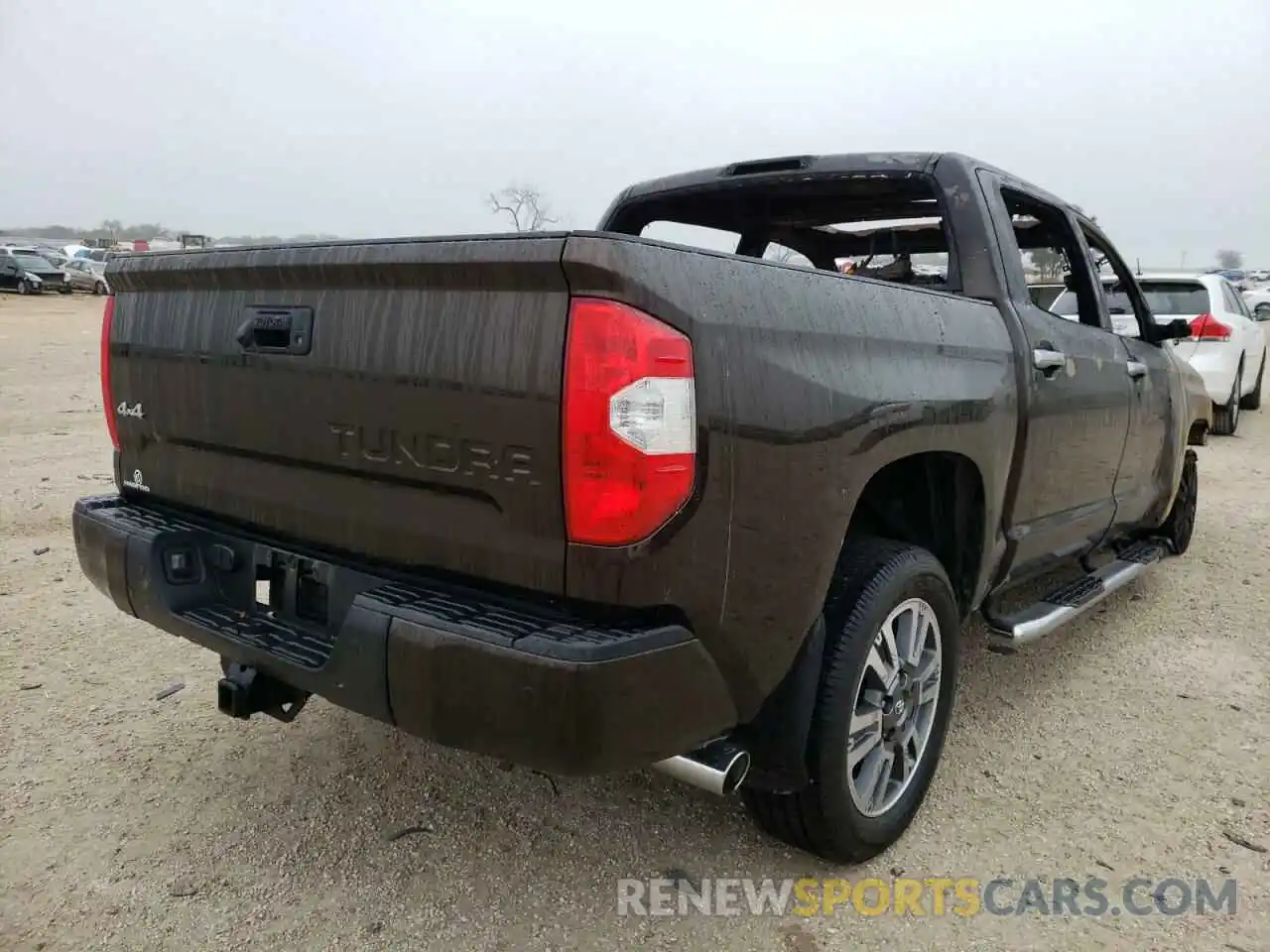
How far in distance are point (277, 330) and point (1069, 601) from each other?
2.95m

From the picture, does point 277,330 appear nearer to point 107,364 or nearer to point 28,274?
point 107,364

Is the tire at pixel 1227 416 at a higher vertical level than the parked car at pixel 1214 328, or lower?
lower

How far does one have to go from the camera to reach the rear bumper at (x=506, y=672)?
5.81ft

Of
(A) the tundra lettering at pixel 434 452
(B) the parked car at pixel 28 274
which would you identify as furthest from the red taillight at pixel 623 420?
(B) the parked car at pixel 28 274

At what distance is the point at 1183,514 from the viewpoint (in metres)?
5.36

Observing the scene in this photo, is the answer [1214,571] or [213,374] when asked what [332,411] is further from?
[1214,571]

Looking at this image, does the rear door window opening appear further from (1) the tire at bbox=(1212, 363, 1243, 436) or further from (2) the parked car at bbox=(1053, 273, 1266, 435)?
(1) the tire at bbox=(1212, 363, 1243, 436)

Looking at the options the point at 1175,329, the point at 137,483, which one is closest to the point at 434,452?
the point at 137,483

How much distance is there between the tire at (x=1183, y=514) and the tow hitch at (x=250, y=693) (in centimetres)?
468

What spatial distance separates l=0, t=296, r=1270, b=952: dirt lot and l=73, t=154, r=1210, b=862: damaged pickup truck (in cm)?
33

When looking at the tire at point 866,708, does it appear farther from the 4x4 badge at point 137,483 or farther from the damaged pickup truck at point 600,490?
the 4x4 badge at point 137,483

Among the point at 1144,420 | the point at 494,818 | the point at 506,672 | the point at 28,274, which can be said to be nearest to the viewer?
the point at 506,672

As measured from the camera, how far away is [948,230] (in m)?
3.16

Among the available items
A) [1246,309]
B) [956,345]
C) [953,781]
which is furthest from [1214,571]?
[1246,309]
